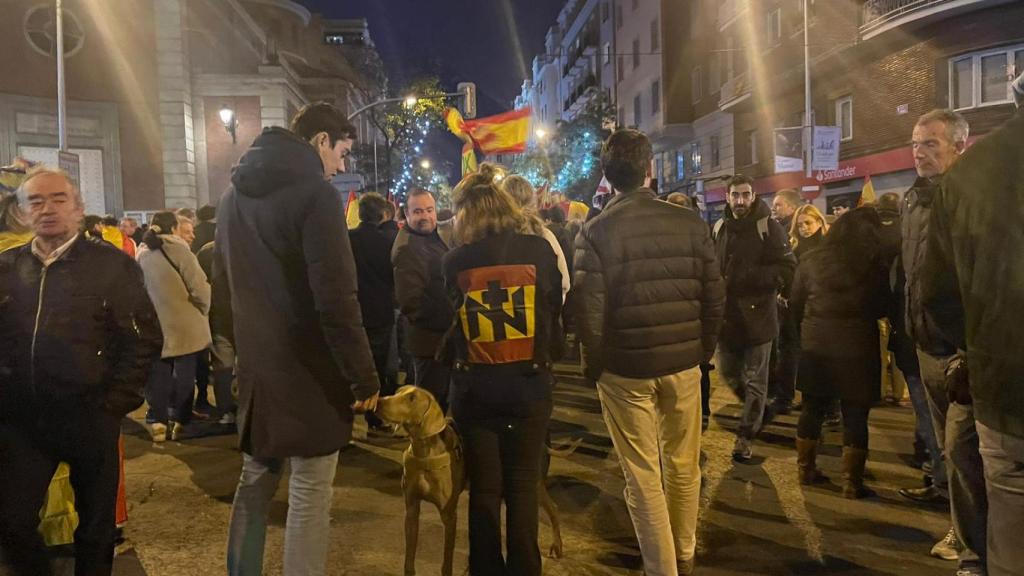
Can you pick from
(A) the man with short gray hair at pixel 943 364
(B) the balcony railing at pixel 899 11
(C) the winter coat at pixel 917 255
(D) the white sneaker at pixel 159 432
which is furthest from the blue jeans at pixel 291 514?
(B) the balcony railing at pixel 899 11

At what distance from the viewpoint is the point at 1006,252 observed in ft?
7.06

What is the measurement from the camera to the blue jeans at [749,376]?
610 centimetres

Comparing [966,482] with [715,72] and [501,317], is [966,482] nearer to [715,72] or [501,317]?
[501,317]

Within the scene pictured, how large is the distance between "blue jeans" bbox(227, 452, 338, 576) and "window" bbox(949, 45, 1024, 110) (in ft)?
65.2

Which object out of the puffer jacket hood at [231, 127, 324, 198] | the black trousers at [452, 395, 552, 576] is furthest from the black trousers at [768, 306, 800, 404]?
the puffer jacket hood at [231, 127, 324, 198]

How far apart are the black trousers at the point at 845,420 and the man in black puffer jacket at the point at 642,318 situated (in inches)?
76.2

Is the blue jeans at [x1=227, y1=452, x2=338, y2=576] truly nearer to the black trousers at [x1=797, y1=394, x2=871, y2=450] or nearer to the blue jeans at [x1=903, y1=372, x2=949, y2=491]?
the black trousers at [x1=797, y1=394, x2=871, y2=450]

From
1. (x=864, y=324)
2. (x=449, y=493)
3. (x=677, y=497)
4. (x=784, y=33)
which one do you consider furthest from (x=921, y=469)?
(x=784, y=33)

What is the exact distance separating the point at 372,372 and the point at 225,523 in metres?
2.65

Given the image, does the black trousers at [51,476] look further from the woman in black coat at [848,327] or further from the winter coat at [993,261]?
the woman in black coat at [848,327]

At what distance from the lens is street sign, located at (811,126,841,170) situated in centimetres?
2128

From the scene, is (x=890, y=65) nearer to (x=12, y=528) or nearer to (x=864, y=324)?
(x=864, y=324)

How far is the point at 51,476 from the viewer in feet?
10.9

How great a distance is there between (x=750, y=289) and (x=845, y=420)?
4.18ft
